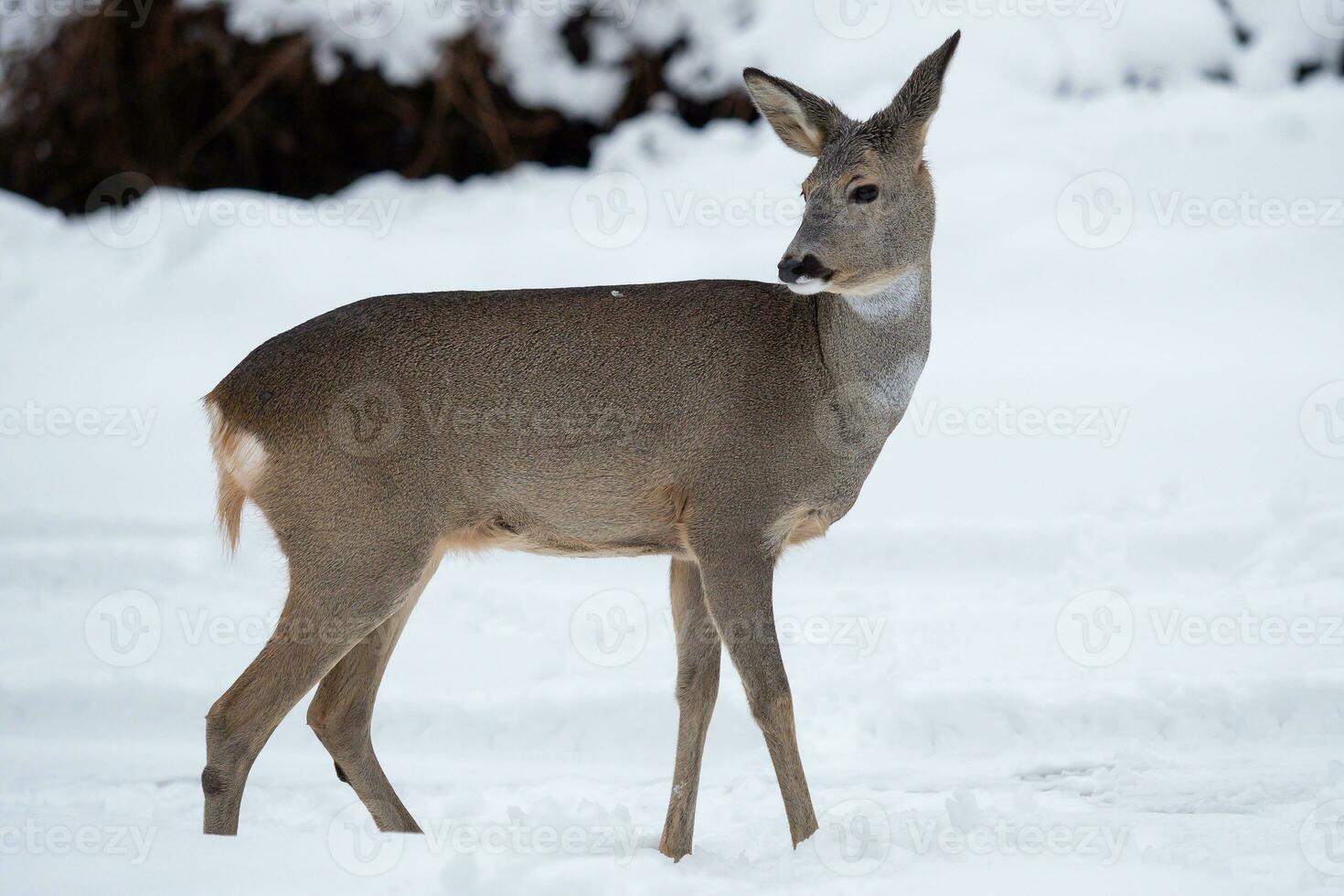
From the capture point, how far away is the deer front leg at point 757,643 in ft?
17.8

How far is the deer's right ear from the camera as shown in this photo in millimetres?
5691

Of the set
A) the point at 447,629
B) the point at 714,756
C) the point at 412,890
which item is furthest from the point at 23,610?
the point at 412,890

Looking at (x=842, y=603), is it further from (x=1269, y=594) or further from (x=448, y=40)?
(x=448, y=40)

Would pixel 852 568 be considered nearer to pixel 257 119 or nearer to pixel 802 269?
pixel 802 269

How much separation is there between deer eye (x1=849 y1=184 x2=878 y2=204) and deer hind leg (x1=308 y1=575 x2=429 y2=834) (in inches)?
82.4

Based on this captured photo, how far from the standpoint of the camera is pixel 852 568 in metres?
8.52

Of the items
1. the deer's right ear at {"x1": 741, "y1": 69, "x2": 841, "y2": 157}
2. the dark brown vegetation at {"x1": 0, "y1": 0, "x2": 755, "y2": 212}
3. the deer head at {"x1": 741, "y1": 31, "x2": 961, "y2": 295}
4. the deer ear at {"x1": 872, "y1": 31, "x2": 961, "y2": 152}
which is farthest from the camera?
the dark brown vegetation at {"x1": 0, "y1": 0, "x2": 755, "y2": 212}

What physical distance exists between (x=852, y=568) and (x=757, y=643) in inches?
123

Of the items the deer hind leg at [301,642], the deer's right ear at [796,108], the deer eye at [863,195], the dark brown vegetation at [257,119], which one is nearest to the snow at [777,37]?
the dark brown vegetation at [257,119]

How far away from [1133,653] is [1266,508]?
155cm

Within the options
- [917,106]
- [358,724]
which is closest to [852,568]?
[358,724]

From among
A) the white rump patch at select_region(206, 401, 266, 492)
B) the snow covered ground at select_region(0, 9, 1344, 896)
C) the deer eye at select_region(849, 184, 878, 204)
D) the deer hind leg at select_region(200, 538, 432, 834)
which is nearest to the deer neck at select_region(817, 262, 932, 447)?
the deer eye at select_region(849, 184, 878, 204)

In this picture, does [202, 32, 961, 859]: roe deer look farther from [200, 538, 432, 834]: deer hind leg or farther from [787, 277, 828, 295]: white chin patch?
[787, 277, 828, 295]: white chin patch

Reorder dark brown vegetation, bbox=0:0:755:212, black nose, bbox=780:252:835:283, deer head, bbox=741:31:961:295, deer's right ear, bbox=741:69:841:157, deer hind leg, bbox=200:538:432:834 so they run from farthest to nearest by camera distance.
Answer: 1. dark brown vegetation, bbox=0:0:755:212
2. deer's right ear, bbox=741:69:841:157
3. deer hind leg, bbox=200:538:432:834
4. deer head, bbox=741:31:961:295
5. black nose, bbox=780:252:835:283
